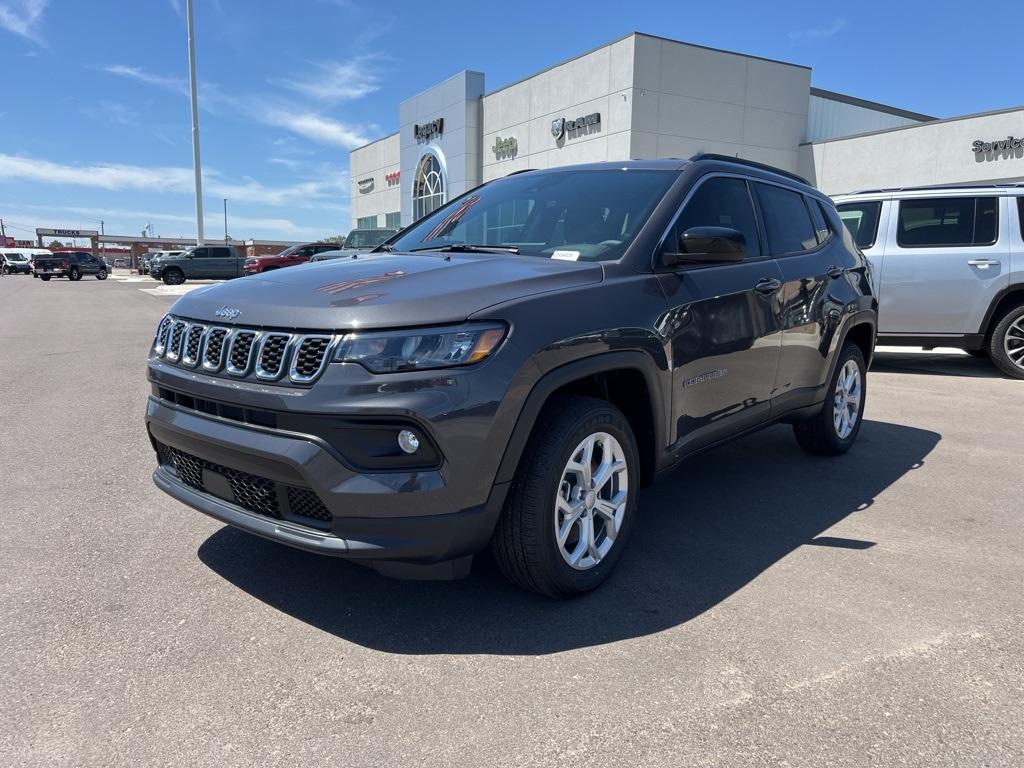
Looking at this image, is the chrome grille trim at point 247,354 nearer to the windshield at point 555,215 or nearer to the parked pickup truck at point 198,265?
the windshield at point 555,215

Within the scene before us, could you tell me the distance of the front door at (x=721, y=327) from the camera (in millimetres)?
3344

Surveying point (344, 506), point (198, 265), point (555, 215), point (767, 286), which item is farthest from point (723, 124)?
point (198, 265)

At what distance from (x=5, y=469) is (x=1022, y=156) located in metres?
22.4

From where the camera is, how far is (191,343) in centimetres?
291

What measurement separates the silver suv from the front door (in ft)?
17.1

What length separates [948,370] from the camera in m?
9.20

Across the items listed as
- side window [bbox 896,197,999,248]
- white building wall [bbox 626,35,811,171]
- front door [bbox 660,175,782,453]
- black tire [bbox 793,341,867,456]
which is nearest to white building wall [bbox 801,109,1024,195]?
white building wall [bbox 626,35,811,171]

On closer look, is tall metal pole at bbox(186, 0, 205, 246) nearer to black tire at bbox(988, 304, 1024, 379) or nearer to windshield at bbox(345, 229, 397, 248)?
windshield at bbox(345, 229, 397, 248)

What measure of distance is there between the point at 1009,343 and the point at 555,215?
706cm

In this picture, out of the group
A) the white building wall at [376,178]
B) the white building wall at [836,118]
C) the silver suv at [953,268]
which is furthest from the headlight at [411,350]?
the white building wall at [376,178]

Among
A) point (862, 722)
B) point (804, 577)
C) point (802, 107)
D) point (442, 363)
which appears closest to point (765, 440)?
point (804, 577)

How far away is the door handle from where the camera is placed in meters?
3.92

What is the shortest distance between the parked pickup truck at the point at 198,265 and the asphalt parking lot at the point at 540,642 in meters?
33.1

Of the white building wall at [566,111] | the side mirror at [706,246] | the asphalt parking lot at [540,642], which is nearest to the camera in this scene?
the asphalt parking lot at [540,642]
